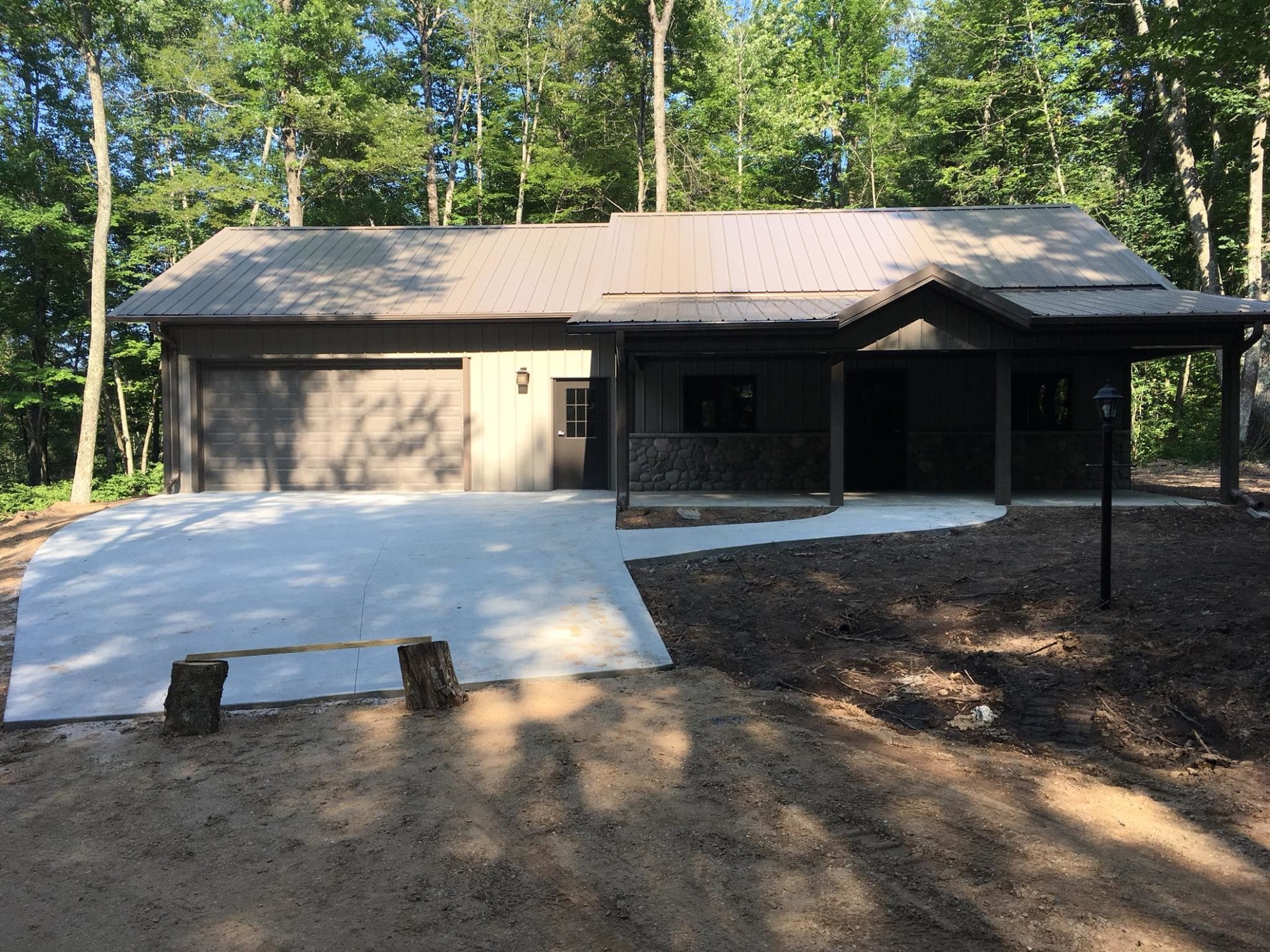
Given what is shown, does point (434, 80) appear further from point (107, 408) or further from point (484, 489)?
point (484, 489)

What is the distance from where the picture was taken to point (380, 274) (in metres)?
15.0

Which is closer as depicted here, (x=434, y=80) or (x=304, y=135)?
(x=304, y=135)

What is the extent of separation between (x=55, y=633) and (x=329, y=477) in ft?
26.6

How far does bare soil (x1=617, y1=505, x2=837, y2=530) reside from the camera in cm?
1010

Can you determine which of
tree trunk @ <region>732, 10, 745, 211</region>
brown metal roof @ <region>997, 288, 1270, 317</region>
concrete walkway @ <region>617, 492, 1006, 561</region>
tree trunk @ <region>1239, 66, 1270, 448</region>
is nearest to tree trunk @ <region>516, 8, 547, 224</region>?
tree trunk @ <region>732, 10, 745, 211</region>

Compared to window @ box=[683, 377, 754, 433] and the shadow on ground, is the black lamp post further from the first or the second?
window @ box=[683, 377, 754, 433]

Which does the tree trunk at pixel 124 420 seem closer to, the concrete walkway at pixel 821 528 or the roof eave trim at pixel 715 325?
the roof eave trim at pixel 715 325

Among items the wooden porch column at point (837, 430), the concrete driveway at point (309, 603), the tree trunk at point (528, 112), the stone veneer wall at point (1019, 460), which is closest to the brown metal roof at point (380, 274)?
the concrete driveway at point (309, 603)

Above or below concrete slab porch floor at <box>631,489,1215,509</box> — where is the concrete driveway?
below

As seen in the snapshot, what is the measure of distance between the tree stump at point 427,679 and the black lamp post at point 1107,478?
458 cm

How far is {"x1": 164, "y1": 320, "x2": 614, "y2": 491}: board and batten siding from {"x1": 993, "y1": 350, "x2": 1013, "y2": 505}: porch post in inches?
232

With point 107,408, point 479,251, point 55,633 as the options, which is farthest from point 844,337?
point 107,408

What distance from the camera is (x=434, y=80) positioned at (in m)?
26.8

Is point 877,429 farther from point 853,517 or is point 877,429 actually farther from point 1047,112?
point 1047,112
